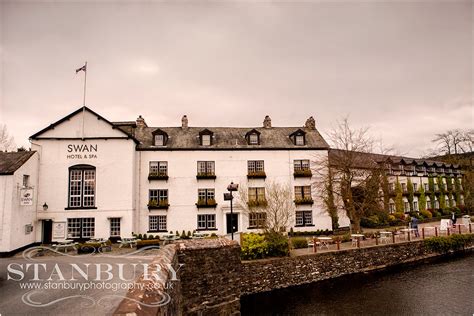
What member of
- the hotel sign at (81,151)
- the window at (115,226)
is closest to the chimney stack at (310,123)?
the window at (115,226)

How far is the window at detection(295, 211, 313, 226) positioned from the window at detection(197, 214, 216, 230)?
755cm

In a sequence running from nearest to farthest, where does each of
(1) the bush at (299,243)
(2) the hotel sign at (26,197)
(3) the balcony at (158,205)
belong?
1. (2) the hotel sign at (26,197)
2. (1) the bush at (299,243)
3. (3) the balcony at (158,205)

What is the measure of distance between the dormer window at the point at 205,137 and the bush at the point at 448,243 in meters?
19.4

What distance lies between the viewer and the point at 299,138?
1085 inches

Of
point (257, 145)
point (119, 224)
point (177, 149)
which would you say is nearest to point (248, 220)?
point (257, 145)

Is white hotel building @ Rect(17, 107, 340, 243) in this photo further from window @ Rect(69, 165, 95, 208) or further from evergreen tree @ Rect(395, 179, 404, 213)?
evergreen tree @ Rect(395, 179, 404, 213)

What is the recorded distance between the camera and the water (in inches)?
499

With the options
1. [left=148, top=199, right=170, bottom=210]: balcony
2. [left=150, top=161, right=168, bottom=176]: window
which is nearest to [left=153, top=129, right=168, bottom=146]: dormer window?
[left=150, top=161, right=168, bottom=176]: window

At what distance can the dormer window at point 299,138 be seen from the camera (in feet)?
89.7

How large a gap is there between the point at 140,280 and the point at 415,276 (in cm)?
1761

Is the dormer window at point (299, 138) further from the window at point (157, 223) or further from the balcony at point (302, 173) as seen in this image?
the window at point (157, 223)

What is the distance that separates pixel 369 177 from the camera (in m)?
22.8

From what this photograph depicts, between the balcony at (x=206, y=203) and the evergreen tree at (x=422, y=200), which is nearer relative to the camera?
the balcony at (x=206, y=203)

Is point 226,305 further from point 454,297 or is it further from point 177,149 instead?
point 177,149
